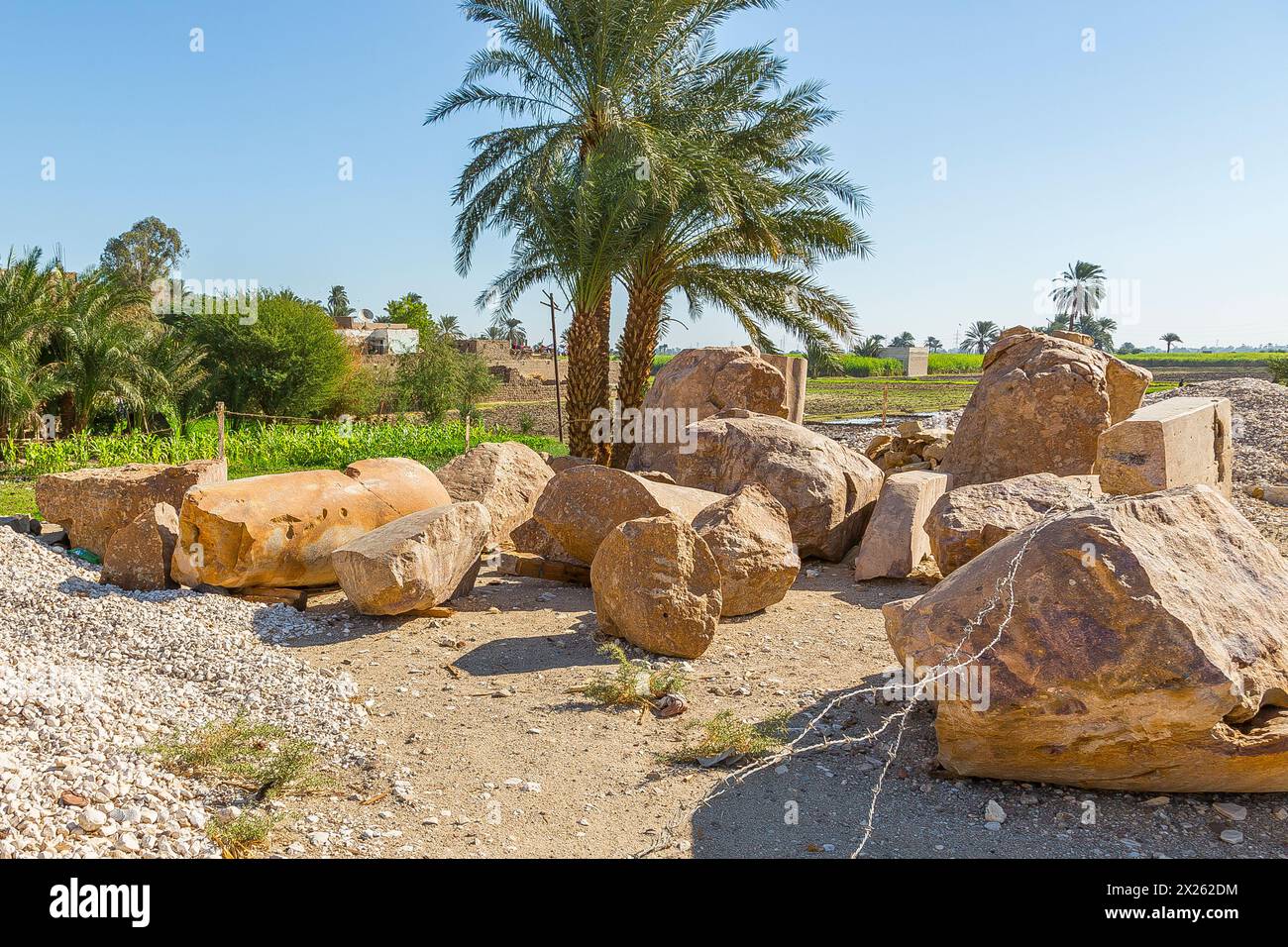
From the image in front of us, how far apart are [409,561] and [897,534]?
13.2 feet

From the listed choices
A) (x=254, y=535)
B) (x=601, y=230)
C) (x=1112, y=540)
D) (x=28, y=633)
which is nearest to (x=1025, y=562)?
(x=1112, y=540)

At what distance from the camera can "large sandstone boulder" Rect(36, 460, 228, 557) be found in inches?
315

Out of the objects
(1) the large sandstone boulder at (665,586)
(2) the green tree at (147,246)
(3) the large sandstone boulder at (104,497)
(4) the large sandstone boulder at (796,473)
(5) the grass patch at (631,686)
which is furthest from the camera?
(2) the green tree at (147,246)

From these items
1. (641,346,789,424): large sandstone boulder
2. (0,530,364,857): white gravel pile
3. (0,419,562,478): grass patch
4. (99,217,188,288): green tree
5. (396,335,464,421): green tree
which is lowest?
(0,530,364,857): white gravel pile

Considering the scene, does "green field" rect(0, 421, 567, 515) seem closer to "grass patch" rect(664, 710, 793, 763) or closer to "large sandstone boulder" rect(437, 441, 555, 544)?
"large sandstone boulder" rect(437, 441, 555, 544)

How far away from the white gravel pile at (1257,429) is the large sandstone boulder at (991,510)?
11.9ft

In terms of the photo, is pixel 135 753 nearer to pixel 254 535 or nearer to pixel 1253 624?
pixel 254 535

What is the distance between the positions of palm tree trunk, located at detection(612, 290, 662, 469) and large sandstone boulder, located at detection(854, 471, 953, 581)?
7.08m

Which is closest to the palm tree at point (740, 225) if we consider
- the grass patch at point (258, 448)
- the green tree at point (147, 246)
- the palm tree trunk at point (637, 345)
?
the palm tree trunk at point (637, 345)

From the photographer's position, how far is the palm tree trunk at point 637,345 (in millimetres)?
14688

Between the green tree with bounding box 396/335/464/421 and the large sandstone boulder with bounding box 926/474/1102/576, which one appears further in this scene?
the green tree with bounding box 396/335/464/421

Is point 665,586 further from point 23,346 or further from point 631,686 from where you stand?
point 23,346

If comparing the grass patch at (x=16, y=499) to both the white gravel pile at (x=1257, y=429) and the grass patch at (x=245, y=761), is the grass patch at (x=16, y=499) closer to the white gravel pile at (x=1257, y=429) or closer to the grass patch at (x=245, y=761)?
the grass patch at (x=245, y=761)

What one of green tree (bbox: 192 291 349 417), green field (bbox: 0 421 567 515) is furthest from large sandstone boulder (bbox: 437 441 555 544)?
green tree (bbox: 192 291 349 417)
